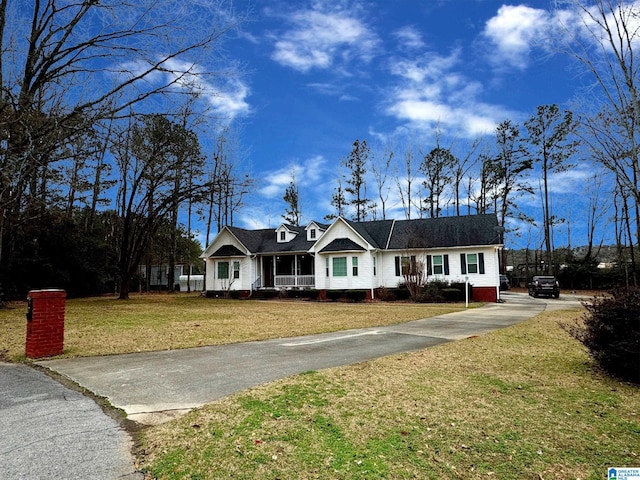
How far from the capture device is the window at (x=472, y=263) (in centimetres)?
2597

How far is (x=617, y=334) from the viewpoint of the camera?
618cm

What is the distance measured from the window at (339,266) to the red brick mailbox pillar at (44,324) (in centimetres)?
2130

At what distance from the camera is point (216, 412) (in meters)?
4.43

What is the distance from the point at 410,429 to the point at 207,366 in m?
3.93

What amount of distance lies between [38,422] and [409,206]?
39331mm

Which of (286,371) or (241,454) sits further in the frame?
(286,371)

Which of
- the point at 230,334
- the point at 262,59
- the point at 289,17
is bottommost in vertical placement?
the point at 230,334

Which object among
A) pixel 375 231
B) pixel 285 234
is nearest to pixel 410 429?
pixel 375 231

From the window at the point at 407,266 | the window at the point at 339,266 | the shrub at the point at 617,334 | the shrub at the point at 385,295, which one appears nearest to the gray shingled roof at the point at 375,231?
the window at the point at 407,266

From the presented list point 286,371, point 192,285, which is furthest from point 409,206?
point 286,371

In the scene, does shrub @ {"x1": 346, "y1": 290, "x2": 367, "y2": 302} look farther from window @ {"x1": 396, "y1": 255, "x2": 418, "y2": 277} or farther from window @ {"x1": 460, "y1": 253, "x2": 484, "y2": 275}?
window @ {"x1": 460, "y1": 253, "x2": 484, "y2": 275}

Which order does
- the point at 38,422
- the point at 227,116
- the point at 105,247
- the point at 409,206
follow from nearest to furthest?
the point at 38,422 → the point at 227,116 → the point at 105,247 → the point at 409,206

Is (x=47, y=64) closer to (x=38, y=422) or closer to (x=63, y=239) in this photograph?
(x=63, y=239)

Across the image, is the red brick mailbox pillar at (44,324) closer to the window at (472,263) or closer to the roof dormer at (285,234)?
the window at (472,263)
